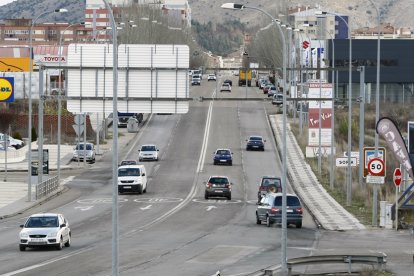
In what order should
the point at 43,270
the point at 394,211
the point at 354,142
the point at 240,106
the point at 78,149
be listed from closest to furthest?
the point at 43,270, the point at 394,211, the point at 78,149, the point at 354,142, the point at 240,106

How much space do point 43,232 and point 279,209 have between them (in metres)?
13.1

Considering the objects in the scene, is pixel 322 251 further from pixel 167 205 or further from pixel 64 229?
pixel 167 205

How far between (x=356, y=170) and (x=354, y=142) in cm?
2373

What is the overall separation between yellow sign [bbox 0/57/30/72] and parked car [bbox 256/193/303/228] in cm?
8032

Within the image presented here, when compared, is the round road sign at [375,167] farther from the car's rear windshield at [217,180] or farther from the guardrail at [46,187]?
the guardrail at [46,187]

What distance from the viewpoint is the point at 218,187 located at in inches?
2613

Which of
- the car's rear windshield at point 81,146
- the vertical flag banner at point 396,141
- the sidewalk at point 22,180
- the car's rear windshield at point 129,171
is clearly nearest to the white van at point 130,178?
the car's rear windshield at point 129,171

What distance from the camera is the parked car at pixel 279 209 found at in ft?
164

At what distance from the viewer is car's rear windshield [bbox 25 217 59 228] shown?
134ft

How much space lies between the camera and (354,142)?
10594 centimetres

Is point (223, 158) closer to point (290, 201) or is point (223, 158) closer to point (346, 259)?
point (290, 201)

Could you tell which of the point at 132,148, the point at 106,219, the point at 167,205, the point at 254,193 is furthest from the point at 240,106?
the point at 106,219

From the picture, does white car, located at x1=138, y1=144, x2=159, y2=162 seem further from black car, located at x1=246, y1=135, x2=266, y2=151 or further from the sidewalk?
black car, located at x1=246, y1=135, x2=266, y2=151

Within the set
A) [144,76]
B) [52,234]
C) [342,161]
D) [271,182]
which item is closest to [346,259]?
[52,234]
